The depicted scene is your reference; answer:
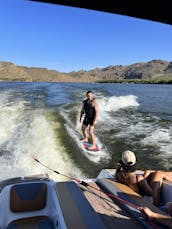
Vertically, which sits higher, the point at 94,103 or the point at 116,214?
the point at 94,103

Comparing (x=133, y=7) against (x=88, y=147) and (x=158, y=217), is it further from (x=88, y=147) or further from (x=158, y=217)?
(x=88, y=147)

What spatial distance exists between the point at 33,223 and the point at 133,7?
303cm

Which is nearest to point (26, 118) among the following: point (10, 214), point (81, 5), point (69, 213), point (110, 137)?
point (110, 137)

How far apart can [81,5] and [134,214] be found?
2270 millimetres

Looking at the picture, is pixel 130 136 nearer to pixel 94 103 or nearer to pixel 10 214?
pixel 94 103

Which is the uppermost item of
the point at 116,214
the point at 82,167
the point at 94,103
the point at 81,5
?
the point at 81,5

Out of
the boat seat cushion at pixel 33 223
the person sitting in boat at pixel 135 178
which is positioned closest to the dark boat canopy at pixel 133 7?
the person sitting in boat at pixel 135 178

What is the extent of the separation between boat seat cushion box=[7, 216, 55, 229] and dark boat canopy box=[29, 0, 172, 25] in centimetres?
281

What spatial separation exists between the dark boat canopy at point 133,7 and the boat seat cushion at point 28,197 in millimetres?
2875

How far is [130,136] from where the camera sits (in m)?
8.65

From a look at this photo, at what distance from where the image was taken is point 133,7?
1214 millimetres

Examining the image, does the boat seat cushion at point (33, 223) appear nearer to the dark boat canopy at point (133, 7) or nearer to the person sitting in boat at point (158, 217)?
the person sitting in boat at point (158, 217)

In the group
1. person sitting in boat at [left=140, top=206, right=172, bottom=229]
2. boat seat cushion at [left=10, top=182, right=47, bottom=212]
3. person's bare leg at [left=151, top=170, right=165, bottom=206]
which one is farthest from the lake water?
person sitting in boat at [left=140, top=206, right=172, bottom=229]

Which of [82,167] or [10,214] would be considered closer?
[10,214]
